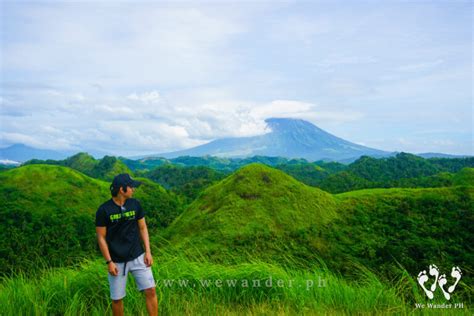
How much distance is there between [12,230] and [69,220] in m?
8.72

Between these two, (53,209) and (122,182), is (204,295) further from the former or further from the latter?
(53,209)

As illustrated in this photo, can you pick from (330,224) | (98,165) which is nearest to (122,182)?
(330,224)

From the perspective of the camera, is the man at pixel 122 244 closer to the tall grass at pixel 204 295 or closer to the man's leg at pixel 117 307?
the man's leg at pixel 117 307

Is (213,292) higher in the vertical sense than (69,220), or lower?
higher

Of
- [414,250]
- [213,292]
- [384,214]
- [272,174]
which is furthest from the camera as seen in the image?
[272,174]

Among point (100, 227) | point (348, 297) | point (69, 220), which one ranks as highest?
point (100, 227)

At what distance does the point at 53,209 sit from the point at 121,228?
174 feet

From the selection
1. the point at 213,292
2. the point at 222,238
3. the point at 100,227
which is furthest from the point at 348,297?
the point at 222,238

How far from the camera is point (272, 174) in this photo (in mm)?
32906

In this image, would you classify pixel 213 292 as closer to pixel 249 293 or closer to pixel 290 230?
pixel 249 293

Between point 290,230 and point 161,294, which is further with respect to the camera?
point 290,230

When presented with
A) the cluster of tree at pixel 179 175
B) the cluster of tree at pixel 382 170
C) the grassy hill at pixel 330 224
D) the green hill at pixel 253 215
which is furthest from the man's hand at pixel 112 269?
the cluster of tree at pixel 179 175

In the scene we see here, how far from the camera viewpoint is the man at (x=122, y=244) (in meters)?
4.76

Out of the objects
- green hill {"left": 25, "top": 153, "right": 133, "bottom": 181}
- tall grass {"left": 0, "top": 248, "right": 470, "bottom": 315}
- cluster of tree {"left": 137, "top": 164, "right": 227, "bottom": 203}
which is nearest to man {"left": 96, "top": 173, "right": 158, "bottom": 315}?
tall grass {"left": 0, "top": 248, "right": 470, "bottom": 315}
